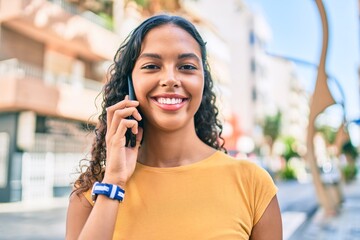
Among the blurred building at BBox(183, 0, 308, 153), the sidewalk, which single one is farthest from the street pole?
the blurred building at BBox(183, 0, 308, 153)

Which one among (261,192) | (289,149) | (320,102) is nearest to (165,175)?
(261,192)

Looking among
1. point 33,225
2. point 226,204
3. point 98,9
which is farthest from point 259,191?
point 98,9

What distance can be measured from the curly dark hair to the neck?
6.5 inches

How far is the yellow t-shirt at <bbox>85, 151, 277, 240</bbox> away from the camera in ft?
4.06

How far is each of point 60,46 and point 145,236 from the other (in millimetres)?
16523

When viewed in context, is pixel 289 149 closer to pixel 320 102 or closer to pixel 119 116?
pixel 320 102

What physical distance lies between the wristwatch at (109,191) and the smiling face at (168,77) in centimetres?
25

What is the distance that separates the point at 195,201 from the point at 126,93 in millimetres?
482

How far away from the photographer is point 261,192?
1296 millimetres

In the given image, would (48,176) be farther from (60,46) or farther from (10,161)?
(60,46)

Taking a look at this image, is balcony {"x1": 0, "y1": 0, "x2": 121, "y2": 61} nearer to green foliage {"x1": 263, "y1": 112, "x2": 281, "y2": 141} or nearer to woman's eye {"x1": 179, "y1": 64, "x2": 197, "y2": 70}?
woman's eye {"x1": 179, "y1": 64, "x2": 197, "y2": 70}

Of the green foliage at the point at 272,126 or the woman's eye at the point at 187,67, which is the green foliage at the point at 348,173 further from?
the woman's eye at the point at 187,67

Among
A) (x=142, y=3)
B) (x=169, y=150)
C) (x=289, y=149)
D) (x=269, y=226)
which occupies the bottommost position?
(x=289, y=149)

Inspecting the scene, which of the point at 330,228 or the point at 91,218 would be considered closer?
the point at 91,218
